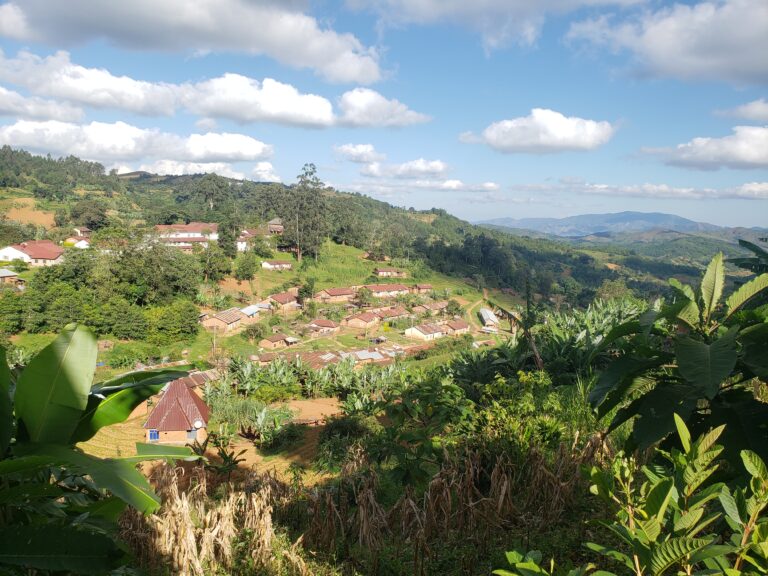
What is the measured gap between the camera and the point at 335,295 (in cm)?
4897

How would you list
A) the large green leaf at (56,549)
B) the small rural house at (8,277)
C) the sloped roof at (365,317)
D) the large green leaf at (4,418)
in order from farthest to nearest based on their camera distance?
the sloped roof at (365,317)
the small rural house at (8,277)
the large green leaf at (4,418)
the large green leaf at (56,549)

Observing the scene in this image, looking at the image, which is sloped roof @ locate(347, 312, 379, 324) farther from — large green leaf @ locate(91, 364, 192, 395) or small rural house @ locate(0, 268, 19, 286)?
large green leaf @ locate(91, 364, 192, 395)

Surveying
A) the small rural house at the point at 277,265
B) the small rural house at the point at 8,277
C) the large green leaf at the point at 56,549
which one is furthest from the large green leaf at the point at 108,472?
Result: the small rural house at the point at 277,265

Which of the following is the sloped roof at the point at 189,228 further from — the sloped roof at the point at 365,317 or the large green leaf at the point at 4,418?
the large green leaf at the point at 4,418

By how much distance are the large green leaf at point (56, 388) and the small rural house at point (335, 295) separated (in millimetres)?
46839

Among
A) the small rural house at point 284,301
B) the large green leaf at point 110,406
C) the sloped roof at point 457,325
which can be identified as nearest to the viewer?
the large green leaf at point 110,406

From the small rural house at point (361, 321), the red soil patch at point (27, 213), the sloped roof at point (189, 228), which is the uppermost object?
the red soil patch at point (27, 213)

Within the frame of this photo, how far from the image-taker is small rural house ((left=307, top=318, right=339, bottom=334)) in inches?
1549

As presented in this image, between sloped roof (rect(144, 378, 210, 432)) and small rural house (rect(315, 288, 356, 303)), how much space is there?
35.2m

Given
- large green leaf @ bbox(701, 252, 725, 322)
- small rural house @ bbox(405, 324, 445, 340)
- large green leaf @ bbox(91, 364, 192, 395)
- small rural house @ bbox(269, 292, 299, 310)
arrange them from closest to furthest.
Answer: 1. large green leaf @ bbox(91, 364, 192, 395)
2. large green leaf @ bbox(701, 252, 725, 322)
3. small rural house @ bbox(405, 324, 445, 340)
4. small rural house @ bbox(269, 292, 299, 310)

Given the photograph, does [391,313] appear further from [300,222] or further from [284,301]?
[300,222]

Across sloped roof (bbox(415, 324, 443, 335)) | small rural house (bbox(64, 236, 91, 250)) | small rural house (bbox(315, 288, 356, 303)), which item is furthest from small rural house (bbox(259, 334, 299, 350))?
small rural house (bbox(64, 236, 91, 250))

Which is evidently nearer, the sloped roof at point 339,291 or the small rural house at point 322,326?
the small rural house at point 322,326

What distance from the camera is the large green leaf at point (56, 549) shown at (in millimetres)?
1083
